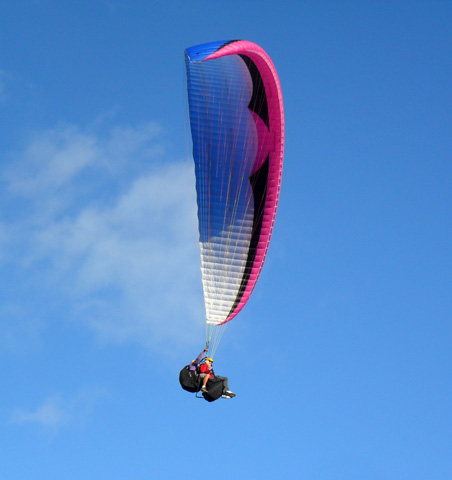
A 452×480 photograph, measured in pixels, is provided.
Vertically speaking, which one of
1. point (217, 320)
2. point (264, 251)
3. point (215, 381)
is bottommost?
point (215, 381)

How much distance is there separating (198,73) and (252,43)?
1.83 m

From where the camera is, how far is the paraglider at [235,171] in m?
25.4

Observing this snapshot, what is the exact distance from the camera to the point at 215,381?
23.5m

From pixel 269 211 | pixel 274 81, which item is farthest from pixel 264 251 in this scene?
pixel 274 81

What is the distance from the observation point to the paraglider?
999 inches

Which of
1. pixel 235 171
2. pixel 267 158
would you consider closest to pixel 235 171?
pixel 235 171

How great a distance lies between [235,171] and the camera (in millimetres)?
26375

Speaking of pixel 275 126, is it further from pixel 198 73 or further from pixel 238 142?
pixel 198 73

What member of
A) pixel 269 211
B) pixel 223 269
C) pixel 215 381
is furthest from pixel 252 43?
pixel 215 381

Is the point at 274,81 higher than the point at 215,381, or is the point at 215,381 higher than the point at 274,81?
the point at 274,81

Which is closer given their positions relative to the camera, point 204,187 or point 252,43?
point 252,43

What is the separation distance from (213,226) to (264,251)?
1.84 m

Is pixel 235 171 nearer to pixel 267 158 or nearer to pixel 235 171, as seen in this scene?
pixel 235 171

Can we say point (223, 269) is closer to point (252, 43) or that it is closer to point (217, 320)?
point (217, 320)
